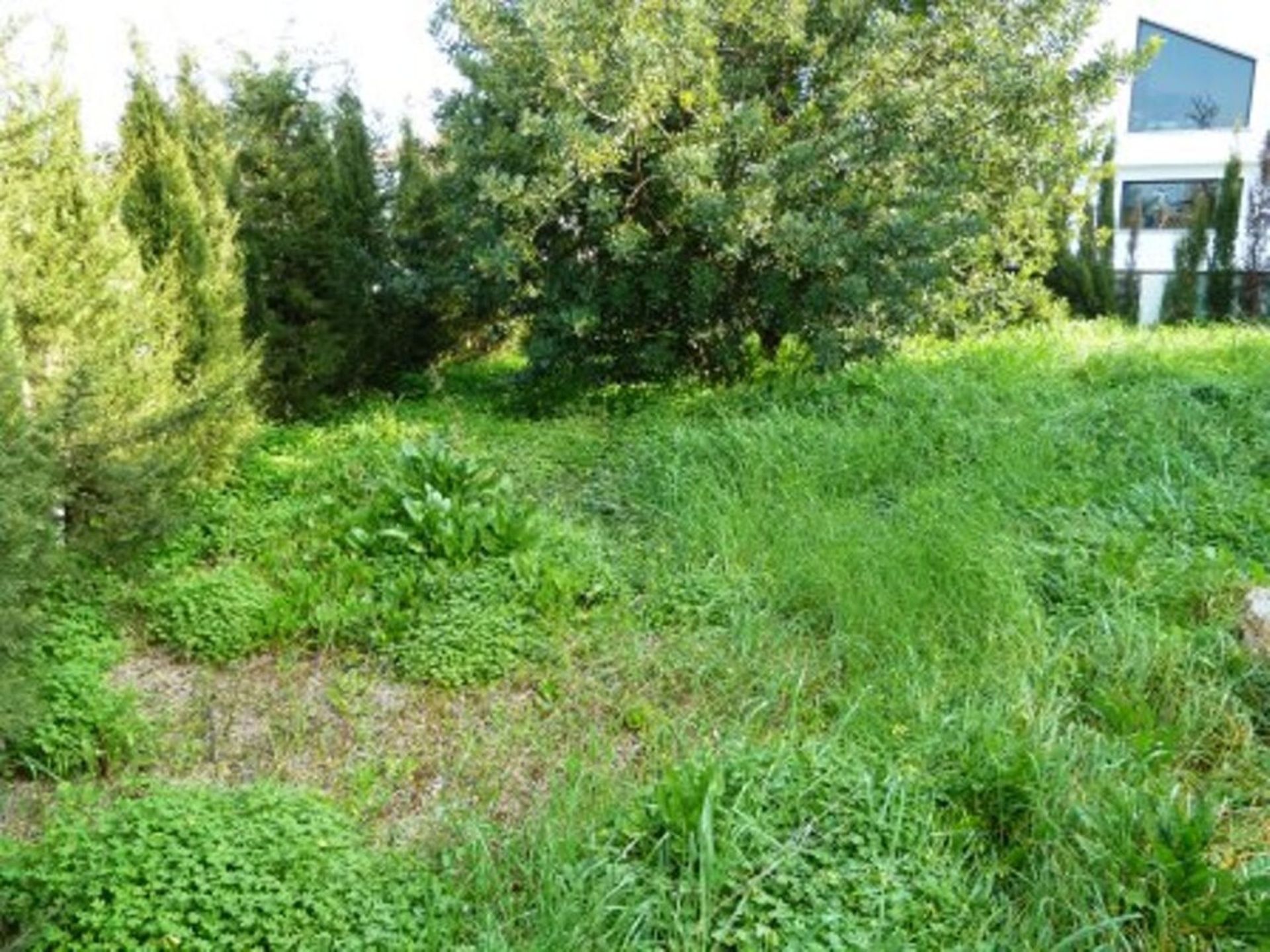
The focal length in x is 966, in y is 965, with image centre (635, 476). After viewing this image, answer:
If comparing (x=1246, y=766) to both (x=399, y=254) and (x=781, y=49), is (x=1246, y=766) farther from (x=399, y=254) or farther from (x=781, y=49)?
(x=399, y=254)

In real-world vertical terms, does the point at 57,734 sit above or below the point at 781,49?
below

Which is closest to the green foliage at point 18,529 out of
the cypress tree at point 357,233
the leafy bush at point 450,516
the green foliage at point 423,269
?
the leafy bush at point 450,516

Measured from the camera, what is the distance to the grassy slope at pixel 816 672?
2279mm

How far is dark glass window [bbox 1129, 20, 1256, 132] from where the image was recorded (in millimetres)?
17875

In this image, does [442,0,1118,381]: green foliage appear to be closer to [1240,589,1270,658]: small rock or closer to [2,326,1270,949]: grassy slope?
[2,326,1270,949]: grassy slope

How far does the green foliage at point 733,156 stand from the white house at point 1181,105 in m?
11.5

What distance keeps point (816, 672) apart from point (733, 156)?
432 centimetres

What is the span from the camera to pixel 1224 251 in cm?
1278

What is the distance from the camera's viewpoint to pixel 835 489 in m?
5.05

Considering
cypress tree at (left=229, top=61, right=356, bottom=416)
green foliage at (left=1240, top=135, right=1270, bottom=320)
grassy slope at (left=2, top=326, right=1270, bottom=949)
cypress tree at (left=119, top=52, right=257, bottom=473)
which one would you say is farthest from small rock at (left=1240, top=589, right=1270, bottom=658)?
green foliage at (left=1240, top=135, right=1270, bottom=320)

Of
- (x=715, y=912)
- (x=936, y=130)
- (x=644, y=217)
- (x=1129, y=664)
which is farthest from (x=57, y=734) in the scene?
(x=936, y=130)

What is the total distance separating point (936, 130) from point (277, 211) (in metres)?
5.13

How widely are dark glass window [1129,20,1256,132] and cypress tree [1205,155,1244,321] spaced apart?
6127 millimetres

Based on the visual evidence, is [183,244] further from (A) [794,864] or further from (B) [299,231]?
(A) [794,864]
